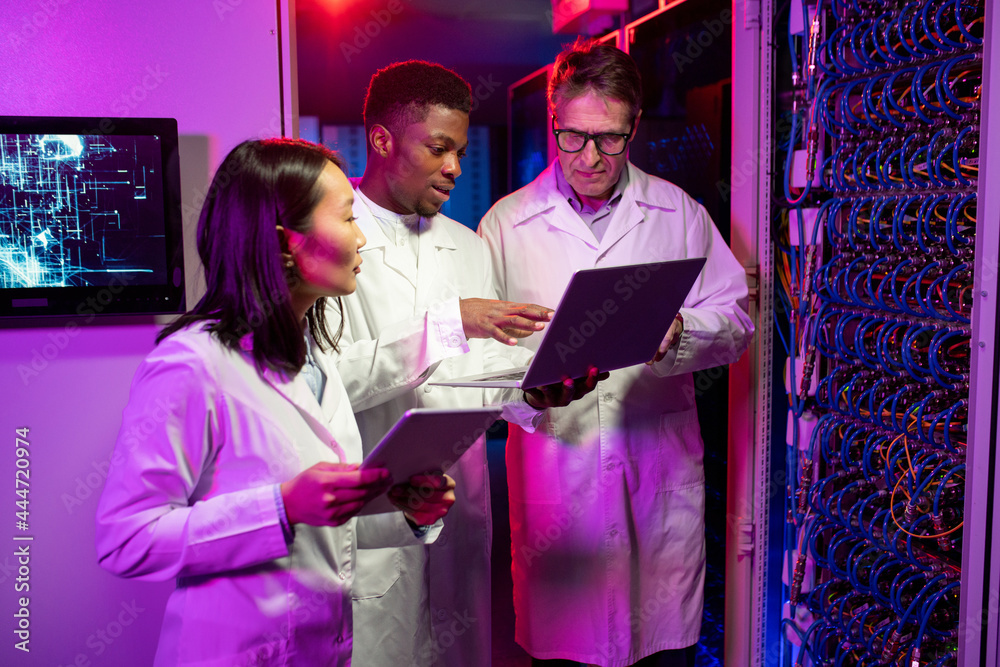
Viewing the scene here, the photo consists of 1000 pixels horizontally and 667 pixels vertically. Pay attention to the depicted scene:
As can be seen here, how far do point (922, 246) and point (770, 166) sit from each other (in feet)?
1.88

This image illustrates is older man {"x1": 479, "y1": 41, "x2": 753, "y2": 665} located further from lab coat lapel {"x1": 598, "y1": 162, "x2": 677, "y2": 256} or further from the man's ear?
the man's ear

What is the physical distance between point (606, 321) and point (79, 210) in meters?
1.20

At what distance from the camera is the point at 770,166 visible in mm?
2152

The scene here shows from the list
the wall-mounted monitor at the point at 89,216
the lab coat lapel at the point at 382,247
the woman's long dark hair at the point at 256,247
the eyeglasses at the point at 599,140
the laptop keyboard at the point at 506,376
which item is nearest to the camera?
the woman's long dark hair at the point at 256,247

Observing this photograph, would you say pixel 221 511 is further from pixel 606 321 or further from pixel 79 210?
pixel 79 210

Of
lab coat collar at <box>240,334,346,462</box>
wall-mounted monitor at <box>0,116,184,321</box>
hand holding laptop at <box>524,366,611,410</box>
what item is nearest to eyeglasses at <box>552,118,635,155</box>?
hand holding laptop at <box>524,366,611,410</box>

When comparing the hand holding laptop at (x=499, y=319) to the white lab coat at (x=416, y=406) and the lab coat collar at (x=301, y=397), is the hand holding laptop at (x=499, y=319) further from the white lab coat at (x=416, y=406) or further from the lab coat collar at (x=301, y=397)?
the lab coat collar at (x=301, y=397)

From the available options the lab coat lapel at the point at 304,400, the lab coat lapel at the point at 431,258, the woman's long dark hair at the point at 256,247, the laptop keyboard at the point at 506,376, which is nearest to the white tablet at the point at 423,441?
the lab coat lapel at the point at 304,400

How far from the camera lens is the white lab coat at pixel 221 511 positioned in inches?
41.8

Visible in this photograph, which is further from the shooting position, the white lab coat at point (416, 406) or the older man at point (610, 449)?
the older man at point (610, 449)

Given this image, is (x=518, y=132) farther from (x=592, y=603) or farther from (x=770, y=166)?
(x=592, y=603)

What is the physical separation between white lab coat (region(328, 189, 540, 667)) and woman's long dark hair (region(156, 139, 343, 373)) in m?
0.43

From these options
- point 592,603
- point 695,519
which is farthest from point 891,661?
point 592,603

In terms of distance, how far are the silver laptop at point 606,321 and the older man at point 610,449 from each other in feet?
1.49
